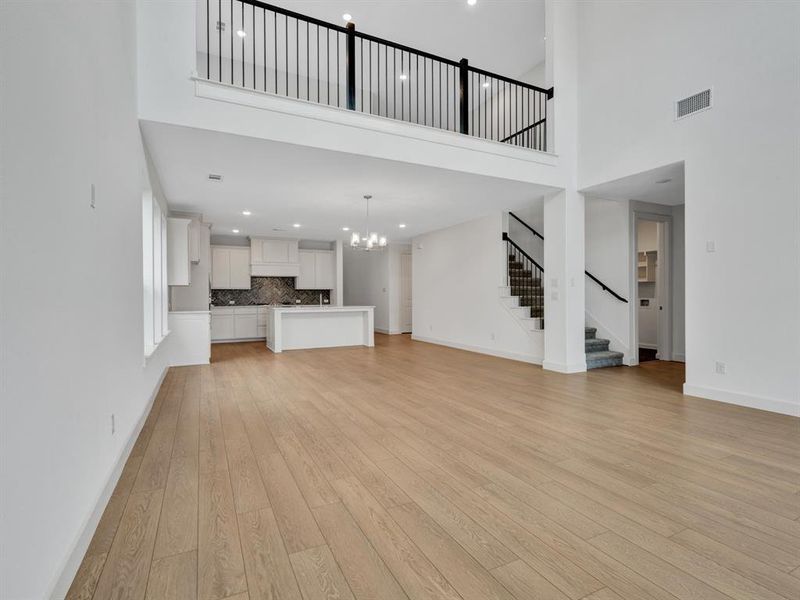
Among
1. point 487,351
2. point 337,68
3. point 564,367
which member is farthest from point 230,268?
point 564,367

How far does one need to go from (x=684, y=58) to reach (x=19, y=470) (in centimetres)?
624

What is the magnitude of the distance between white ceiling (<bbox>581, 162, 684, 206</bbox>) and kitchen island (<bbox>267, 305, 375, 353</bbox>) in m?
4.86

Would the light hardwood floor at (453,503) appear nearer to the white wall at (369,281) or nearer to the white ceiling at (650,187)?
the white ceiling at (650,187)

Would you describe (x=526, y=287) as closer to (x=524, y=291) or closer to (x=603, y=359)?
(x=524, y=291)

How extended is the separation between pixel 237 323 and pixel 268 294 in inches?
46.1

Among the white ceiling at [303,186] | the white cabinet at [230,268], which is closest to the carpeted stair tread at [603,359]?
the white ceiling at [303,186]

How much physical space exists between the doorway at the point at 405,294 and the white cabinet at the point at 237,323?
148 inches

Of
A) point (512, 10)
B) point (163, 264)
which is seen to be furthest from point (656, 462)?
point (512, 10)

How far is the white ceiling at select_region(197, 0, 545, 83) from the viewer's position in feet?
19.6

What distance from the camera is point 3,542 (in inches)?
40.8

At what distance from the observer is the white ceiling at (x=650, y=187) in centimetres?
480

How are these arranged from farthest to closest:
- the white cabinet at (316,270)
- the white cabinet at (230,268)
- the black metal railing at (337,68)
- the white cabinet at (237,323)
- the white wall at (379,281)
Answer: the white wall at (379,281) → the white cabinet at (316,270) → the white cabinet at (230,268) → the white cabinet at (237,323) → the black metal railing at (337,68)

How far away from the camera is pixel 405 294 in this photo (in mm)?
11344

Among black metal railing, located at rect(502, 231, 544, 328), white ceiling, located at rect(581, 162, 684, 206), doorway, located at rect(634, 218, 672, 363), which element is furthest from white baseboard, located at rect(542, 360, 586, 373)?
white ceiling, located at rect(581, 162, 684, 206)
